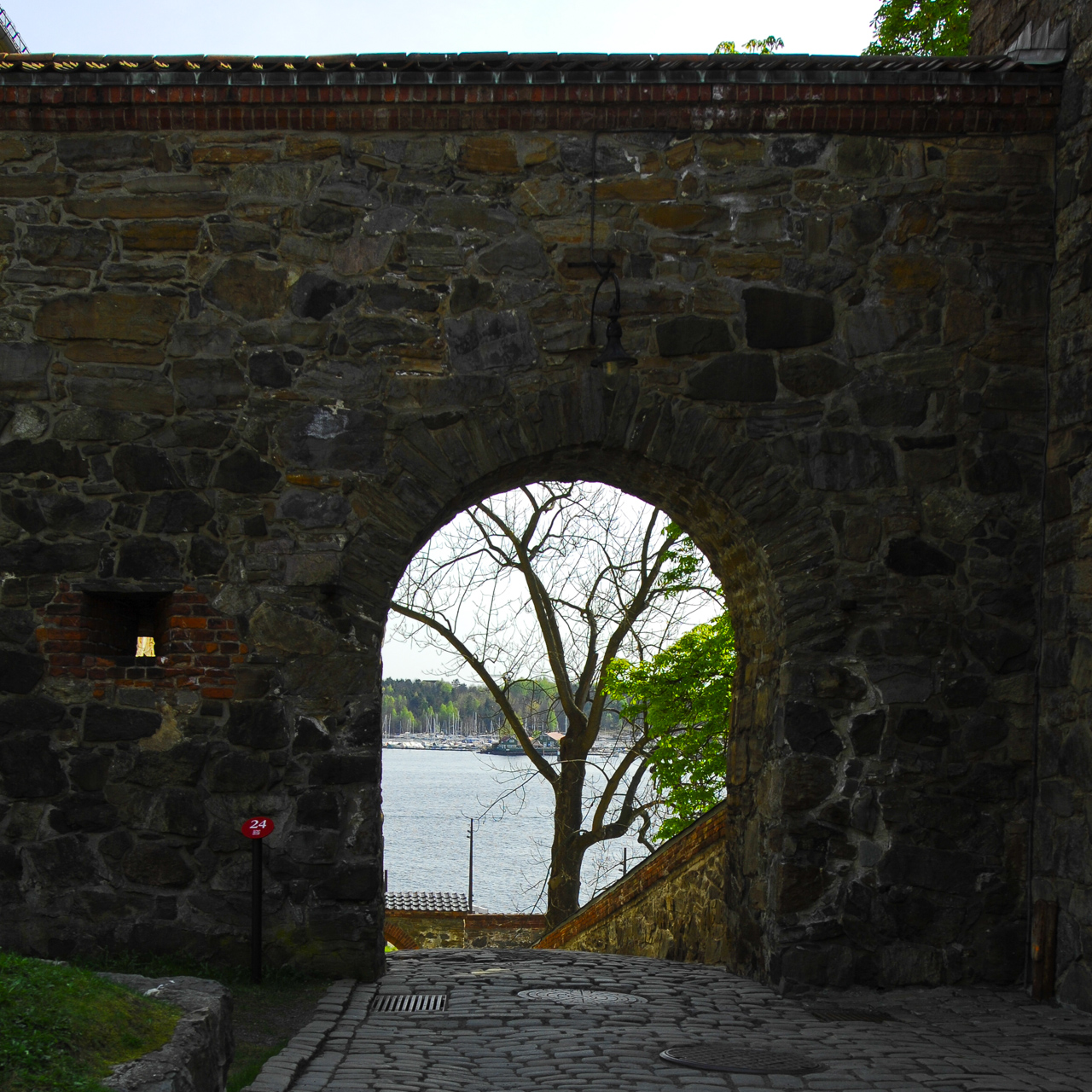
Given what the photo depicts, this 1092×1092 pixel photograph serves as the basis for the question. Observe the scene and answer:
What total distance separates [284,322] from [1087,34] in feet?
14.8

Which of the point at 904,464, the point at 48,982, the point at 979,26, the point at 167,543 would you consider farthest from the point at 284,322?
the point at 979,26

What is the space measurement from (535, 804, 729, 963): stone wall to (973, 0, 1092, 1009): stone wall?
2.12 m

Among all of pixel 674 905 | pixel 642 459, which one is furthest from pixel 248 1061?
pixel 674 905

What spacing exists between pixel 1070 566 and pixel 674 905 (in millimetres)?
4278

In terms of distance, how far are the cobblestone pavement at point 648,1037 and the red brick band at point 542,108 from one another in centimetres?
456

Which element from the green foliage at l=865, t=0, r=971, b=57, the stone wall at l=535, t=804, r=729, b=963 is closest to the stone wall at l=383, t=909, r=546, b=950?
the stone wall at l=535, t=804, r=729, b=963

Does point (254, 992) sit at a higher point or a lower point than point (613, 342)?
lower

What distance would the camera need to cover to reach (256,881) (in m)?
6.19

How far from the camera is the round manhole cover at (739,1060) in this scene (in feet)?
15.3

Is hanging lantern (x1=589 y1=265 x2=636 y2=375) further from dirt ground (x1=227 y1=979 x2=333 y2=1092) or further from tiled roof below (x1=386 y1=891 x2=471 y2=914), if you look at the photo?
tiled roof below (x1=386 y1=891 x2=471 y2=914)

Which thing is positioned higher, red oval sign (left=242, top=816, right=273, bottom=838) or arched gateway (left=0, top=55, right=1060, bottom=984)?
arched gateway (left=0, top=55, right=1060, bottom=984)

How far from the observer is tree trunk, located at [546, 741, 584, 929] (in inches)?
652

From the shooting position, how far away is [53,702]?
6.44 m

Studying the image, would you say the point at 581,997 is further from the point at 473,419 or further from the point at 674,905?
the point at 674,905
